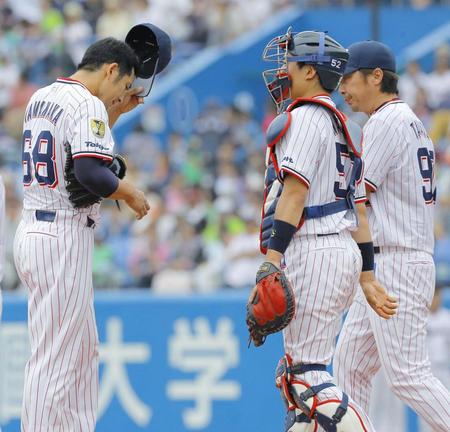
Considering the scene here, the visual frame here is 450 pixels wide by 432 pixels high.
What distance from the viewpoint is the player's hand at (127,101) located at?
20.1ft

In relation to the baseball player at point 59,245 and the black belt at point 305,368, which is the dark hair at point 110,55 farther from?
the black belt at point 305,368

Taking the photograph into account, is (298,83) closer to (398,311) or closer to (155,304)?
(398,311)

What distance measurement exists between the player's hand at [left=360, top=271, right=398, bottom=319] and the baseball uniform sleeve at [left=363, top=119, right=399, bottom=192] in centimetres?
61

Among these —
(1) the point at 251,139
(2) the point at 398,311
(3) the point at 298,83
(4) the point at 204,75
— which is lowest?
(2) the point at 398,311

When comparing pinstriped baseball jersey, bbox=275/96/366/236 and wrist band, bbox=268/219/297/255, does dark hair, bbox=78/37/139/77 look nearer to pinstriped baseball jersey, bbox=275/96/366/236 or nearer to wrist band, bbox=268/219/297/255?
pinstriped baseball jersey, bbox=275/96/366/236

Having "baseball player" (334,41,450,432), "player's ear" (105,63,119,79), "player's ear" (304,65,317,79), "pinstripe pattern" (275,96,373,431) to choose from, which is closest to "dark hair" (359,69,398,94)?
→ "baseball player" (334,41,450,432)

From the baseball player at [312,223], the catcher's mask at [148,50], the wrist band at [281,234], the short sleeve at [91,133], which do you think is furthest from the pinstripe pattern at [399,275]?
the short sleeve at [91,133]

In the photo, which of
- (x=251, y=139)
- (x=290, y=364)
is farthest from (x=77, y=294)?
(x=251, y=139)

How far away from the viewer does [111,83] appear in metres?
5.93

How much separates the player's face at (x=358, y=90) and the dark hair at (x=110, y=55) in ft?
4.09

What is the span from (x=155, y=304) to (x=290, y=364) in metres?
3.44

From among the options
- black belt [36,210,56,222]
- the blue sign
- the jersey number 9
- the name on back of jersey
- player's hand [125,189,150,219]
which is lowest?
the blue sign

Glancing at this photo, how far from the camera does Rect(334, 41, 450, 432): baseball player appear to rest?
20.2 ft

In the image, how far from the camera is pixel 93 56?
595 centimetres
